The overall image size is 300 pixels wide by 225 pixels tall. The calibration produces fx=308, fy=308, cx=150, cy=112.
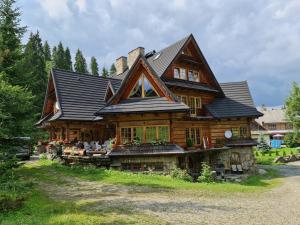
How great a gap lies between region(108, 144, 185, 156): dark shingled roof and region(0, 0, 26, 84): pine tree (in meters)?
8.59

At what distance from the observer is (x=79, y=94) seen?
29453 millimetres

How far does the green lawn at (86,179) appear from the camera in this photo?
34.1 ft

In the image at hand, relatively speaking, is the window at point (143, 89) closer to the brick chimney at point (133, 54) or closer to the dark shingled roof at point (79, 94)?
the dark shingled roof at point (79, 94)

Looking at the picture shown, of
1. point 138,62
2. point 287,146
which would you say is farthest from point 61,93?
point 287,146

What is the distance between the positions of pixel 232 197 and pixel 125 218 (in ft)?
23.9

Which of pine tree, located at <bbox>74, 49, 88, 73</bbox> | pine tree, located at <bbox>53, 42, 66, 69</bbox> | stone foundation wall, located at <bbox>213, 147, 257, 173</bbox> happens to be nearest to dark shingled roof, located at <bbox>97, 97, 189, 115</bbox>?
stone foundation wall, located at <bbox>213, 147, 257, 173</bbox>

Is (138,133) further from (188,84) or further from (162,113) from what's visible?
(188,84)

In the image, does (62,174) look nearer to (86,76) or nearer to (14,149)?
(14,149)

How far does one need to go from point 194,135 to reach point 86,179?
37.4ft

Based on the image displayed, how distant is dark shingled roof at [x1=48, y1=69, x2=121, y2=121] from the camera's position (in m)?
27.1

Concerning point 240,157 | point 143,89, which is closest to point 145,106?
point 143,89

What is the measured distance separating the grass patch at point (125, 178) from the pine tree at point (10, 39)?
21.6ft

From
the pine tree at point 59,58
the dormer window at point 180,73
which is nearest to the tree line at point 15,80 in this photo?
the dormer window at point 180,73

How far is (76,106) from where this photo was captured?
91.5 ft
